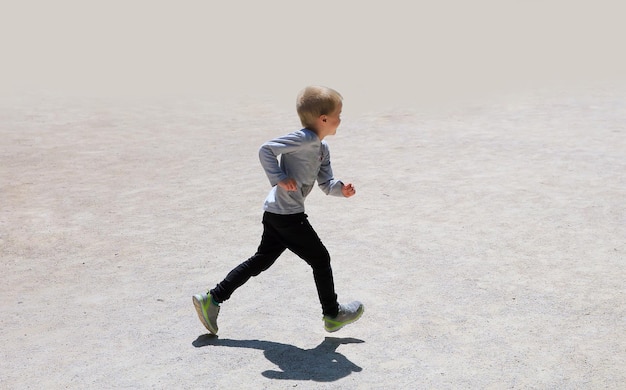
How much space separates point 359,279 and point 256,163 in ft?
14.8

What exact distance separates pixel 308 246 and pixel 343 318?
0.48 meters

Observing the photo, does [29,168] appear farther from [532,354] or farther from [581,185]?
[532,354]

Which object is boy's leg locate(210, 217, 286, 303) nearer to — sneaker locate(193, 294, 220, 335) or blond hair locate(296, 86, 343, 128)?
sneaker locate(193, 294, 220, 335)

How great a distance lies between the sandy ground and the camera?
453 cm

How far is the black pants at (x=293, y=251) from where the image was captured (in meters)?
4.77

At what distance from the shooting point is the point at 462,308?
17.4 ft

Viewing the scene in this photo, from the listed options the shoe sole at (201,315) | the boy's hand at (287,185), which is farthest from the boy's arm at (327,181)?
the shoe sole at (201,315)

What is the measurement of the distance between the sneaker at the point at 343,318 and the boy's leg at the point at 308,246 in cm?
3

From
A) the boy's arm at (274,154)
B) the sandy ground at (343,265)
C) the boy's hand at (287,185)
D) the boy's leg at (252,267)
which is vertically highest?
the boy's arm at (274,154)

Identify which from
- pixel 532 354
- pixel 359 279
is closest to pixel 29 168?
pixel 359 279

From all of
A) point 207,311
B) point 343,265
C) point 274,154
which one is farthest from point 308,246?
point 343,265

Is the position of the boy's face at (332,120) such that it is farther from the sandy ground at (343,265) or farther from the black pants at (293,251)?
the sandy ground at (343,265)

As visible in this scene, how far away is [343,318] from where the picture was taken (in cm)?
491

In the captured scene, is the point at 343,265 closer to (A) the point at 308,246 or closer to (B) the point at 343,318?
(B) the point at 343,318
